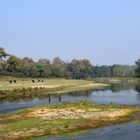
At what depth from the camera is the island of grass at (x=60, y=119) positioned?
132 feet

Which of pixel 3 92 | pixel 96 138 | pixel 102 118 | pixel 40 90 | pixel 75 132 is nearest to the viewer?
pixel 96 138

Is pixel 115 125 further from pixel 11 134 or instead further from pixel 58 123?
pixel 11 134

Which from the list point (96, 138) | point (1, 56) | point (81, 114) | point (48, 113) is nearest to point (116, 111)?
point (81, 114)

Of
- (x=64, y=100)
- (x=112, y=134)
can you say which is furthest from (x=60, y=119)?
(x=64, y=100)

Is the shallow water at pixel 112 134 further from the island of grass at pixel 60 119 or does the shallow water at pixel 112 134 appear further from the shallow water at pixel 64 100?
the shallow water at pixel 64 100

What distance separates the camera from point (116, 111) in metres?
56.0

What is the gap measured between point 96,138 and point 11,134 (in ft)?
29.5

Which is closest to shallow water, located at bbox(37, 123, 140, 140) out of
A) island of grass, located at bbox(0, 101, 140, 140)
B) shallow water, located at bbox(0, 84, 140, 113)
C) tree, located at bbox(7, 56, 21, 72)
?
island of grass, located at bbox(0, 101, 140, 140)

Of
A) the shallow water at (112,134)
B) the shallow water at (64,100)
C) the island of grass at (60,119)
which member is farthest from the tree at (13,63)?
the shallow water at (112,134)

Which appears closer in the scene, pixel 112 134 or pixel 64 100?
pixel 112 134

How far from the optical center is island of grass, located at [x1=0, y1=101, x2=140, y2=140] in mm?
40172

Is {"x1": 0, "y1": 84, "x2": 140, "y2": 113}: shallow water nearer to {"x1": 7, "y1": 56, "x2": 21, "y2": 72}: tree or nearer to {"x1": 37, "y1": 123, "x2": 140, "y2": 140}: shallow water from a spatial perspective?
{"x1": 37, "y1": 123, "x2": 140, "y2": 140}: shallow water

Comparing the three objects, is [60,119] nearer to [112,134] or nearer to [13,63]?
[112,134]

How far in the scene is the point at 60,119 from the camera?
156 ft
